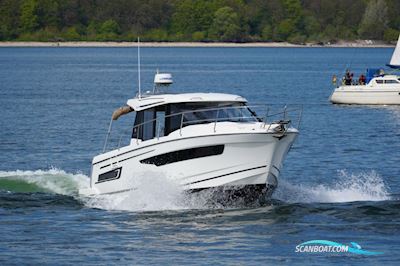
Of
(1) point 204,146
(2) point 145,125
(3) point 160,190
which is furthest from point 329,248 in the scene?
(2) point 145,125

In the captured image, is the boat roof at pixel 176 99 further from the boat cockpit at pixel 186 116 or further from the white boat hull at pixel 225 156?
the white boat hull at pixel 225 156

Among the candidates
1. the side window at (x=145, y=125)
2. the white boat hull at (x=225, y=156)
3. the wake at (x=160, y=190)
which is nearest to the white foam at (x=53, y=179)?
the wake at (x=160, y=190)

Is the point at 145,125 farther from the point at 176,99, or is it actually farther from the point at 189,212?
the point at 189,212

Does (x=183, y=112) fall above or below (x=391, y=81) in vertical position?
above

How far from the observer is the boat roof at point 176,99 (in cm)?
2702

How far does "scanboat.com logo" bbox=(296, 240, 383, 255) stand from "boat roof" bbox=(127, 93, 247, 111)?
457cm

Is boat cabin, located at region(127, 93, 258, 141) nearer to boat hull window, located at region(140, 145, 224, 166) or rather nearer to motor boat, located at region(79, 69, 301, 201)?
motor boat, located at region(79, 69, 301, 201)

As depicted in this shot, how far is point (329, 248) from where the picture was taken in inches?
925

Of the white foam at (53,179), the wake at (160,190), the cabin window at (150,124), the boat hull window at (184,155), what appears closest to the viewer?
the boat hull window at (184,155)

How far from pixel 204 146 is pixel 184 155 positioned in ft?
1.80

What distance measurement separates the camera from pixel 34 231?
2559 centimetres

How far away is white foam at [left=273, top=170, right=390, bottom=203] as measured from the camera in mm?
28750

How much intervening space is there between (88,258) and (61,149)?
18754mm

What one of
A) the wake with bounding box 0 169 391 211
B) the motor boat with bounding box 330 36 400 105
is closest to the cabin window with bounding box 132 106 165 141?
the wake with bounding box 0 169 391 211
